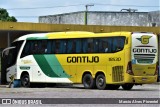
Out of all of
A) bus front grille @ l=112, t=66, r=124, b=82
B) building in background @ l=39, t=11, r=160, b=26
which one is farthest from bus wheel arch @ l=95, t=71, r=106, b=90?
building in background @ l=39, t=11, r=160, b=26

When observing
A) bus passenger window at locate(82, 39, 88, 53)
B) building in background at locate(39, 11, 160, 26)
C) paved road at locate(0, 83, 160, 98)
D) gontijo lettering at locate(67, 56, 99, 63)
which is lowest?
paved road at locate(0, 83, 160, 98)

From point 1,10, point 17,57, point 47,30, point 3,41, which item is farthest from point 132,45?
point 1,10

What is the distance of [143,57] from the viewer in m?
27.7

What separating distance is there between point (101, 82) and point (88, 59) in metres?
1.57

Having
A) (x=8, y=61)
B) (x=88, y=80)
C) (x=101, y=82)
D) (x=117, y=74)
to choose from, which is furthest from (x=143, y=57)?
(x=8, y=61)

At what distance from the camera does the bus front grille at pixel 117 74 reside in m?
27.6

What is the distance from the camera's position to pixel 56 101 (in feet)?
60.6

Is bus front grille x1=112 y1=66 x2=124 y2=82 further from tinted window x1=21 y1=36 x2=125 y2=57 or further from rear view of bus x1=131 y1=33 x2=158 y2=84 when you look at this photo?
tinted window x1=21 y1=36 x2=125 y2=57

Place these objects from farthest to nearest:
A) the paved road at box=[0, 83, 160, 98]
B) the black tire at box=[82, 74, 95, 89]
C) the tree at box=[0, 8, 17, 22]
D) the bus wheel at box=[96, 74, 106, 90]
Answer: the tree at box=[0, 8, 17, 22]
the black tire at box=[82, 74, 95, 89]
the bus wheel at box=[96, 74, 106, 90]
the paved road at box=[0, 83, 160, 98]

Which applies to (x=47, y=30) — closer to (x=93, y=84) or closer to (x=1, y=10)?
(x=93, y=84)

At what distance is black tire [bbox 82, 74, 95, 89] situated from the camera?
1129 inches

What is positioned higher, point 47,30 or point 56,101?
point 47,30

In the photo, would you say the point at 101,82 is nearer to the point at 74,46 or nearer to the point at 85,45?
the point at 85,45

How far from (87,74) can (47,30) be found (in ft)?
37.1
